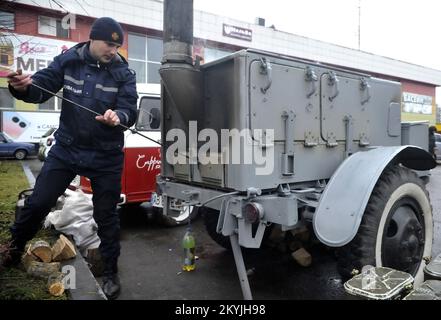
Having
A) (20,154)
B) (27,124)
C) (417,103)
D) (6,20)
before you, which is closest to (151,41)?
(27,124)

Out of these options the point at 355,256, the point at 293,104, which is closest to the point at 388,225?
the point at 355,256

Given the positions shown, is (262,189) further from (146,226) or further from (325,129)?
(146,226)

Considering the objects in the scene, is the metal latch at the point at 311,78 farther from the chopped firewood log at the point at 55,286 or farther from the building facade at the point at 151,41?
the building facade at the point at 151,41

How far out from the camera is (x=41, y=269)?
2928 millimetres

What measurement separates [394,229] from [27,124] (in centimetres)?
2097

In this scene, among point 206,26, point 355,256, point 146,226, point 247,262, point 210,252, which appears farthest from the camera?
point 206,26

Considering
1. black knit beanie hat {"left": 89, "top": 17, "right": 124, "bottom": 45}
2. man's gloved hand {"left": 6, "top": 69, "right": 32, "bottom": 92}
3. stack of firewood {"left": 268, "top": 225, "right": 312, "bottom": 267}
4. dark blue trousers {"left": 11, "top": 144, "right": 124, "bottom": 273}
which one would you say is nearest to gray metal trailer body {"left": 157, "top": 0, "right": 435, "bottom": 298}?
black knit beanie hat {"left": 89, "top": 17, "right": 124, "bottom": 45}

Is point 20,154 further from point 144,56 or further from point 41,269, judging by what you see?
point 41,269

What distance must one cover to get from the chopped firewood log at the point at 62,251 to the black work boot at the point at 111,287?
41cm

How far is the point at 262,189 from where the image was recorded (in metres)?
2.95

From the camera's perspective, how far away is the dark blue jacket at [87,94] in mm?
3020

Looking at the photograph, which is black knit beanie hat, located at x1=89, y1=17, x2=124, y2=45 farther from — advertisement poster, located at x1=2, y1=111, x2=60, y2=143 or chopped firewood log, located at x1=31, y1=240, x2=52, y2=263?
advertisement poster, located at x1=2, y1=111, x2=60, y2=143

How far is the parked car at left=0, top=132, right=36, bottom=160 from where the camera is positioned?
18873mm
